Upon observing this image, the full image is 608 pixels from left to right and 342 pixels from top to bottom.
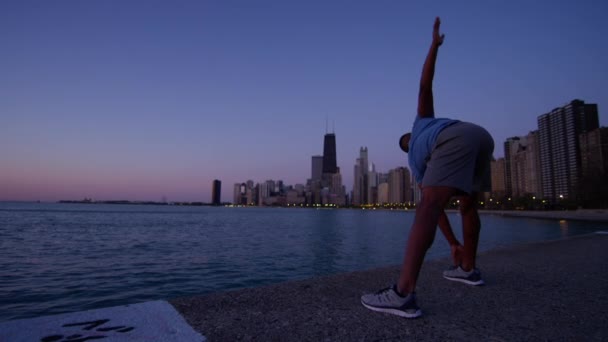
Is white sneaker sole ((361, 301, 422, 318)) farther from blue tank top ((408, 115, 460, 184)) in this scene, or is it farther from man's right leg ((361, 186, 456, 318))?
blue tank top ((408, 115, 460, 184))

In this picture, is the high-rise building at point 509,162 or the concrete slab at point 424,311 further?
the high-rise building at point 509,162

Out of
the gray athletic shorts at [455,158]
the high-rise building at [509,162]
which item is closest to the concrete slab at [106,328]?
the gray athletic shorts at [455,158]

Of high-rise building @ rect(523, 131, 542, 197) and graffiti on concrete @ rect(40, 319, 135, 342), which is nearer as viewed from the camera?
graffiti on concrete @ rect(40, 319, 135, 342)

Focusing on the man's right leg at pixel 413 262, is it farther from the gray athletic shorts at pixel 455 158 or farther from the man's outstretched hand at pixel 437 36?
the man's outstretched hand at pixel 437 36

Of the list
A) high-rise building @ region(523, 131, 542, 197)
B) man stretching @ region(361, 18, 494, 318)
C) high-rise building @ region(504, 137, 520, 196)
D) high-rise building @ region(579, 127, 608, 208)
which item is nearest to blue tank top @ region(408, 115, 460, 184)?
man stretching @ region(361, 18, 494, 318)

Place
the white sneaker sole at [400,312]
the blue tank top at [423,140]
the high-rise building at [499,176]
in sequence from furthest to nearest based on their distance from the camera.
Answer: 1. the high-rise building at [499,176]
2. the blue tank top at [423,140]
3. the white sneaker sole at [400,312]

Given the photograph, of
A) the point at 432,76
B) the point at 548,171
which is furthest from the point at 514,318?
the point at 548,171

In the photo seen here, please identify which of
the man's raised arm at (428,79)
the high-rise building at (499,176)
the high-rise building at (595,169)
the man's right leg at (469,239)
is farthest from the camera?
the high-rise building at (499,176)

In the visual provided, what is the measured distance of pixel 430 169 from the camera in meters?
2.33

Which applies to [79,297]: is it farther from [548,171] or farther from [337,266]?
[548,171]

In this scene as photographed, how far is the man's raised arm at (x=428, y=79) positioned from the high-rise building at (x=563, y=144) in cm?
11890

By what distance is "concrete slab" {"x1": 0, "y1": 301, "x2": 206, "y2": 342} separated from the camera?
1653 millimetres

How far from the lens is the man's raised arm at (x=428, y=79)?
2.62 m

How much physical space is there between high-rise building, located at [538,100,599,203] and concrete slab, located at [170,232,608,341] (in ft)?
388
